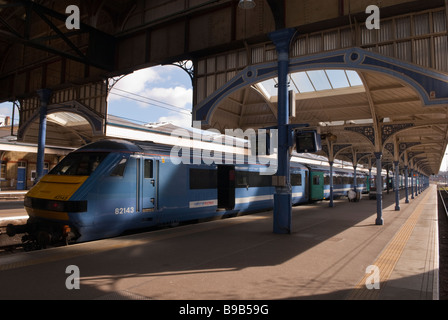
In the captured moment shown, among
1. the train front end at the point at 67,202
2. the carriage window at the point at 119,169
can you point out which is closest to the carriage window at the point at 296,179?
the carriage window at the point at 119,169

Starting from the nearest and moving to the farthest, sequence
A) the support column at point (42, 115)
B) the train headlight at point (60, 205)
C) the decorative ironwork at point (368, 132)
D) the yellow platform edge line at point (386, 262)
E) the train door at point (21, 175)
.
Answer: the yellow platform edge line at point (386, 262) → the train headlight at point (60, 205) → the decorative ironwork at point (368, 132) → the support column at point (42, 115) → the train door at point (21, 175)

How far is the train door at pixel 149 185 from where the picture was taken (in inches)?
372

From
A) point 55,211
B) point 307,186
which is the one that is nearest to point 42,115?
point 55,211

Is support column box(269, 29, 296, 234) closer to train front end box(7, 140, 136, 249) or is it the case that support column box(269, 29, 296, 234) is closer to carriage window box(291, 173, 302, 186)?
train front end box(7, 140, 136, 249)

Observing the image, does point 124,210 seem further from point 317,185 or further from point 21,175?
point 21,175

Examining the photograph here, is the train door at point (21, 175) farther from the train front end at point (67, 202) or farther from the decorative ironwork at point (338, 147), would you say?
the decorative ironwork at point (338, 147)

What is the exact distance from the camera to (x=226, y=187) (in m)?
Result: 13.5

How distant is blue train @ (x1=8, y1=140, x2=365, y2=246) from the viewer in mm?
7852

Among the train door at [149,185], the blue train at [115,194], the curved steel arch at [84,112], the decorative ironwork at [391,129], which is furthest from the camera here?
the curved steel arch at [84,112]

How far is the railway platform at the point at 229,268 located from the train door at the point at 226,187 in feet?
12.7

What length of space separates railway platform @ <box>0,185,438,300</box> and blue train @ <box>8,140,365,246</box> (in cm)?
62

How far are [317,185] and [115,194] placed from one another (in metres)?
17.8

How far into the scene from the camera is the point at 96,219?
8148 mm
